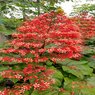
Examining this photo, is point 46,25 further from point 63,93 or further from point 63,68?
point 63,93

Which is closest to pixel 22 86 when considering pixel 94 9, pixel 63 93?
pixel 63 93

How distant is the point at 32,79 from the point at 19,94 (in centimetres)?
39

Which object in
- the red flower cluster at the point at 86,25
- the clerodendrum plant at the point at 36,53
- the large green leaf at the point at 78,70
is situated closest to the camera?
the clerodendrum plant at the point at 36,53

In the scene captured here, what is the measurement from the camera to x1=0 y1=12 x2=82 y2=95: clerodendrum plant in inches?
196

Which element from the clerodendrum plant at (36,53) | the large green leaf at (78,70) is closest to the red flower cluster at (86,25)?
the clerodendrum plant at (36,53)

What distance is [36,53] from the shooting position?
5.22 meters

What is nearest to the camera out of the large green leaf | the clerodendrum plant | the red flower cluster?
the clerodendrum plant

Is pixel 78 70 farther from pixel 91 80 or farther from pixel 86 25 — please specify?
pixel 86 25

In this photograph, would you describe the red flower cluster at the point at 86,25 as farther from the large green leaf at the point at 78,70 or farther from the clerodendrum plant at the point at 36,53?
the large green leaf at the point at 78,70

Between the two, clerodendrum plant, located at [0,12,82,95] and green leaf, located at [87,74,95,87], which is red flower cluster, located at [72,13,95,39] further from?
green leaf, located at [87,74,95,87]

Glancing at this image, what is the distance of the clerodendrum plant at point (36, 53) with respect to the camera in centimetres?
498

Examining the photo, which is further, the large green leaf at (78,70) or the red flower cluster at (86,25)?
the red flower cluster at (86,25)

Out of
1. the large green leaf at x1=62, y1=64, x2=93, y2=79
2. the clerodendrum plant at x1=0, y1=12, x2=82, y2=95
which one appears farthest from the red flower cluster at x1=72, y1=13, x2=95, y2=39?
the large green leaf at x1=62, y1=64, x2=93, y2=79

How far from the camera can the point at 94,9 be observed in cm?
1526
